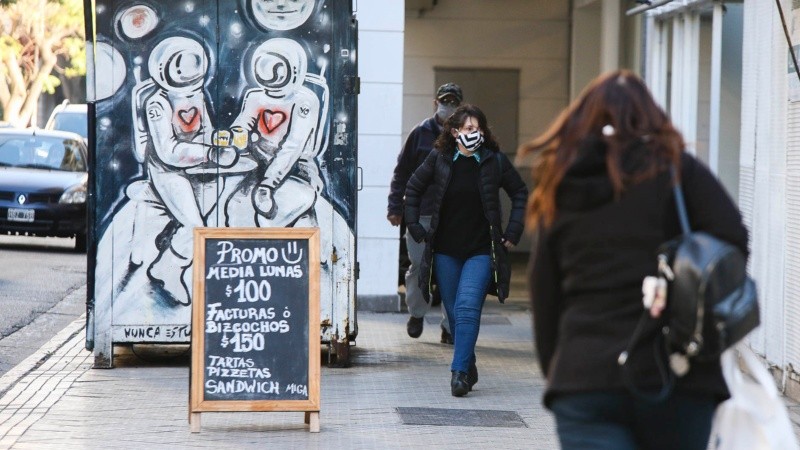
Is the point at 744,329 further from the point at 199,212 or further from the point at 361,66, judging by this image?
the point at 361,66

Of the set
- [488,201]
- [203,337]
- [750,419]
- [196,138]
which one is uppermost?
[196,138]

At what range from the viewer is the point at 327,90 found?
30.6ft

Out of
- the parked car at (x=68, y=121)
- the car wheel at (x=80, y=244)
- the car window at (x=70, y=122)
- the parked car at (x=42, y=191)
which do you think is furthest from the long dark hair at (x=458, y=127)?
the car window at (x=70, y=122)

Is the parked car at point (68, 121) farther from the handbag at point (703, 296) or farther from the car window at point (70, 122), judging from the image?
the handbag at point (703, 296)

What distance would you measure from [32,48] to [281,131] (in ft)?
133

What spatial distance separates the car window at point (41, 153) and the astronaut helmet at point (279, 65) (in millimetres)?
11255

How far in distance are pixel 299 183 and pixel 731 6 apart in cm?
374

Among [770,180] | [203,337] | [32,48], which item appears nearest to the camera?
[203,337]

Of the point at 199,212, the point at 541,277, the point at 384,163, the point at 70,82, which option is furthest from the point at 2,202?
the point at 70,82

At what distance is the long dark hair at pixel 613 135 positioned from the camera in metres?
3.57

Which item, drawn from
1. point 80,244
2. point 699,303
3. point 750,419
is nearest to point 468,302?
point 750,419

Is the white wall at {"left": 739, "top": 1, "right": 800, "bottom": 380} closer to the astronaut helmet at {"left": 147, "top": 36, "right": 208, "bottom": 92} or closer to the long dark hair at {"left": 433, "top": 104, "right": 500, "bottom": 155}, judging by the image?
the long dark hair at {"left": 433, "top": 104, "right": 500, "bottom": 155}

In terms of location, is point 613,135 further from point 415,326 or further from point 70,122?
point 70,122

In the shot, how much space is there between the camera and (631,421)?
140 inches
